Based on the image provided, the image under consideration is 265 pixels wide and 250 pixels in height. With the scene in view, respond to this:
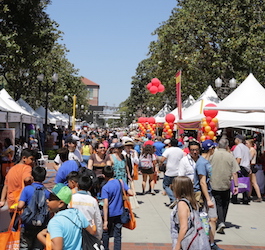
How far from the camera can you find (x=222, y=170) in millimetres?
7480

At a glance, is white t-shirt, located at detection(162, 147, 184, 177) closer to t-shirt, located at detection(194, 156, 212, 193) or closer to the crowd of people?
the crowd of people

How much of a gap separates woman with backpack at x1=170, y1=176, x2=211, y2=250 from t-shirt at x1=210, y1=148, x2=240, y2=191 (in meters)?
3.26

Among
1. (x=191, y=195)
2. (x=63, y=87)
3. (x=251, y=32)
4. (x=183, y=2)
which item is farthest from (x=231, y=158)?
(x=63, y=87)

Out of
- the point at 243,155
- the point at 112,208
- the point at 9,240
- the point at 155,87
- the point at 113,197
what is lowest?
the point at 9,240

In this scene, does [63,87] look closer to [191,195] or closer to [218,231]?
[218,231]

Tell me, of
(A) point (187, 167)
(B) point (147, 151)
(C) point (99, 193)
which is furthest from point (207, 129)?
(C) point (99, 193)

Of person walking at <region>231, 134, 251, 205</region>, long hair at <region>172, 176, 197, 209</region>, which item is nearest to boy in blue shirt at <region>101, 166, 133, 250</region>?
long hair at <region>172, 176, 197, 209</region>

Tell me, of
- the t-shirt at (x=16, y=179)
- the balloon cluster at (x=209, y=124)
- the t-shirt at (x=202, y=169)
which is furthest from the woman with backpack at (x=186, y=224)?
the balloon cluster at (x=209, y=124)

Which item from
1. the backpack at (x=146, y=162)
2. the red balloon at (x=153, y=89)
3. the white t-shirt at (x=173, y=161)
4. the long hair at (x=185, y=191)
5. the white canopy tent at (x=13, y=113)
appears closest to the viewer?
the long hair at (x=185, y=191)

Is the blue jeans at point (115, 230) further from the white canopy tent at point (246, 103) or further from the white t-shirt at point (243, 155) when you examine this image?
the white canopy tent at point (246, 103)

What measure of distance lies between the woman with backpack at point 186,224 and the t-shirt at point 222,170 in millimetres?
3258

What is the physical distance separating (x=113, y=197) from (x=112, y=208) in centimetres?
15

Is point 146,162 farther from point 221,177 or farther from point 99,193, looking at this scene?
point 99,193

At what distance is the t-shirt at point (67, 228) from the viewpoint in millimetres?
3375
